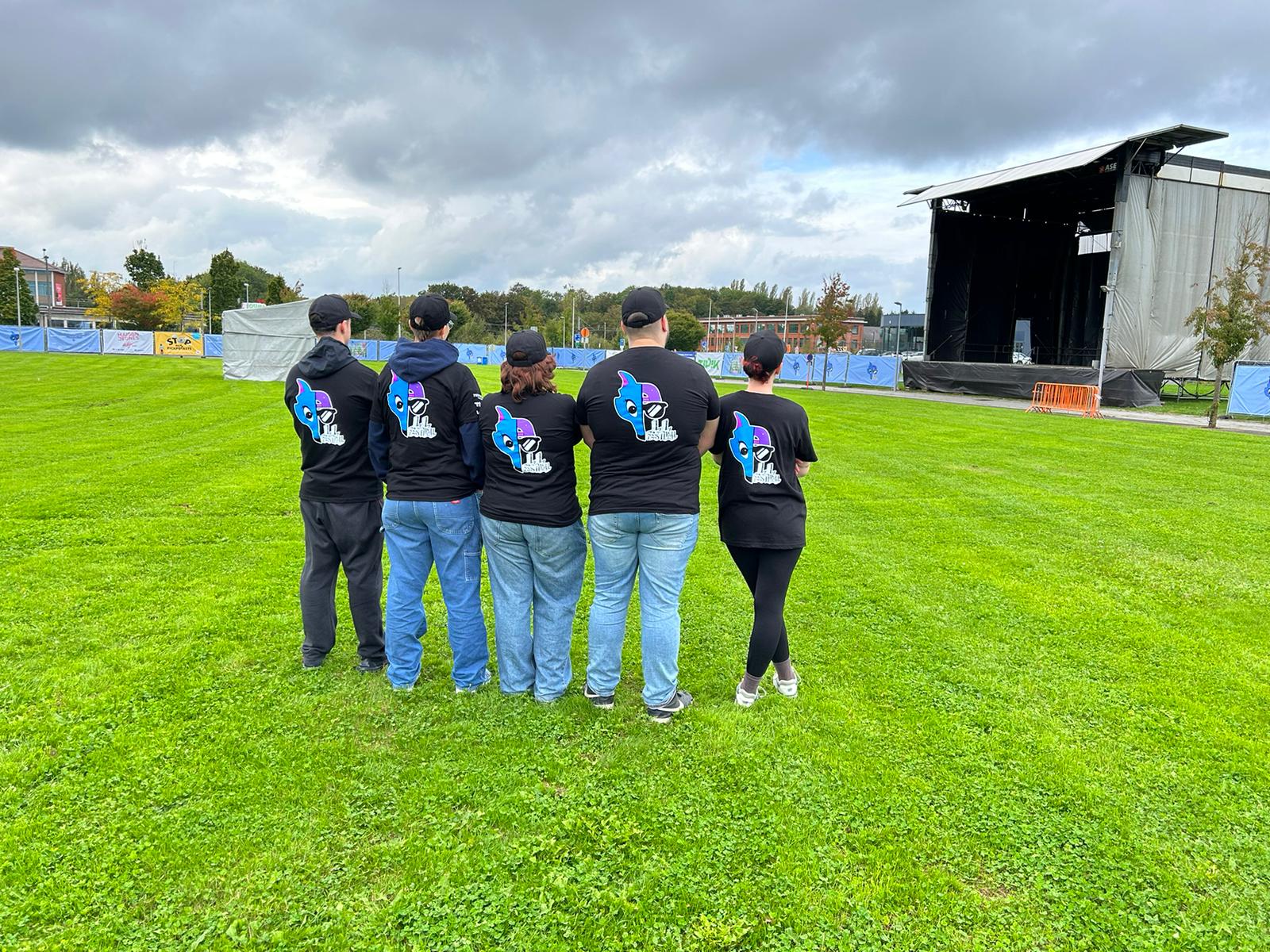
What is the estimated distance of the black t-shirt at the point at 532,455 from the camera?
3637 millimetres

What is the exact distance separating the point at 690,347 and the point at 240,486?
75.7 metres

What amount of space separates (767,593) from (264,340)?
25180mm

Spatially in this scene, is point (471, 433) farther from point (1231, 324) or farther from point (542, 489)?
point (1231, 324)

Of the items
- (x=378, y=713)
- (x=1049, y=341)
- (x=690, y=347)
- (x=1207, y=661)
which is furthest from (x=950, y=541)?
(x=690, y=347)

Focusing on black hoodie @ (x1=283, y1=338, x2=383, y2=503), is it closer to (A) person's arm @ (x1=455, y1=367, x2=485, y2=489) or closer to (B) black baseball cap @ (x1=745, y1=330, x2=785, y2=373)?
(A) person's arm @ (x1=455, y1=367, x2=485, y2=489)

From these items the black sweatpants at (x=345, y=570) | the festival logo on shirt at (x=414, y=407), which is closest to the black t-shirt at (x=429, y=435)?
the festival logo on shirt at (x=414, y=407)

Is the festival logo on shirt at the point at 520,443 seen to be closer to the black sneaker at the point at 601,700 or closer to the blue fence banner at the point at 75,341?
the black sneaker at the point at 601,700

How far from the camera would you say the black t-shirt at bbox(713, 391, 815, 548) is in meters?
3.67

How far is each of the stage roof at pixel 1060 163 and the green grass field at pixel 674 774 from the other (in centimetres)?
2480

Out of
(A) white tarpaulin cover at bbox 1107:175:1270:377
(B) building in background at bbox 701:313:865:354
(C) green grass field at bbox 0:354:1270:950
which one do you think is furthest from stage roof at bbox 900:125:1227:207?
(B) building in background at bbox 701:313:865:354

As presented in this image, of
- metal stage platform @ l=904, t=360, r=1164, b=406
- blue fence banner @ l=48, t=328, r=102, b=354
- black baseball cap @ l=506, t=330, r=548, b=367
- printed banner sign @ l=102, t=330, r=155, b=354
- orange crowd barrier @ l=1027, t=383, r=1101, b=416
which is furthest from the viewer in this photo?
printed banner sign @ l=102, t=330, r=155, b=354

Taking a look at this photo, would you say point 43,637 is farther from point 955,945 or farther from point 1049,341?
point 1049,341

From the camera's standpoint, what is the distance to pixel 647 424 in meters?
3.50

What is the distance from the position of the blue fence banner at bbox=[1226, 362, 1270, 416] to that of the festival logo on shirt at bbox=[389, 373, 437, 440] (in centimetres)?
2575
